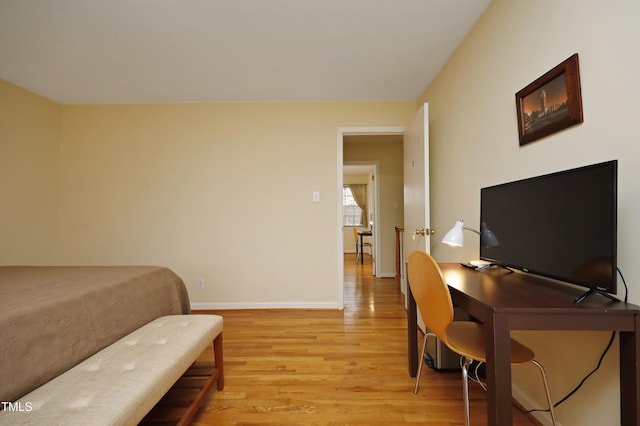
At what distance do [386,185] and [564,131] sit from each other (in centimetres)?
349

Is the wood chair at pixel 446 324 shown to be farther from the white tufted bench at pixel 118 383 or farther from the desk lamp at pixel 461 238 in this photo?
the white tufted bench at pixel 118 383

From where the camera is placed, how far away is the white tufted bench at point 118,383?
2.48 feet

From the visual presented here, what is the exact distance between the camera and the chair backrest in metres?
1.11

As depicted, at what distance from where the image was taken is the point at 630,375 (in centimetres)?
84

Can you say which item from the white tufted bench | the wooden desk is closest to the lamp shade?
the wooden desk

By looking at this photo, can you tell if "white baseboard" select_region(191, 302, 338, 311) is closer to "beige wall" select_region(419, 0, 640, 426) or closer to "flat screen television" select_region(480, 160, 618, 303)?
"beige wall" select_region(419, 0, 640, 426)

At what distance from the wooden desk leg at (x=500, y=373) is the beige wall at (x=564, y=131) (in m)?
0.47

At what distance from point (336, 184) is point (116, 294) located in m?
2.15

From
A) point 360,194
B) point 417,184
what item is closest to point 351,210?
point 360,194

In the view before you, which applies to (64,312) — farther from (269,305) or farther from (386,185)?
(386,185)

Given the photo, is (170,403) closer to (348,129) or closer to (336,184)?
(336,184)

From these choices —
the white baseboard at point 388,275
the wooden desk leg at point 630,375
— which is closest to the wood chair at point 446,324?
the wooden desk leg at point 630,375

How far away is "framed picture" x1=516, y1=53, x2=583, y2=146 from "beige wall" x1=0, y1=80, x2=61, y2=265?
4.19m

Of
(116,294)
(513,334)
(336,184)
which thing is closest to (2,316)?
(116,294)
